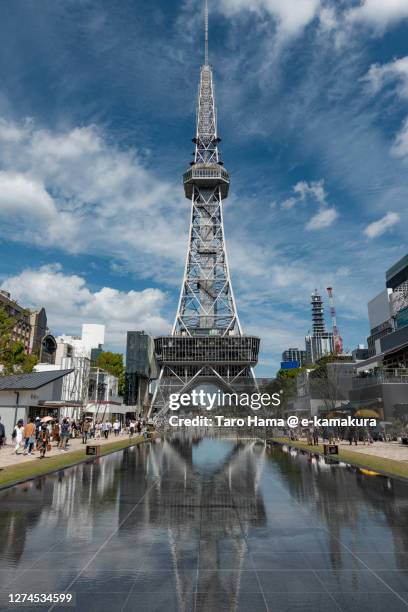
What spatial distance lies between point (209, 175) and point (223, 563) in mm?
142572

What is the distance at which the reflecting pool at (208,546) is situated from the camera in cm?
622

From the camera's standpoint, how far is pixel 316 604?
594cm

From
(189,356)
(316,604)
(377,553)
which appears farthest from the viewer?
(189,356)

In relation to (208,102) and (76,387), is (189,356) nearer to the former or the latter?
(76,387)

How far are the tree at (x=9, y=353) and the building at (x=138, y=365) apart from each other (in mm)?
88475

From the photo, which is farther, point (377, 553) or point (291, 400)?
point (291, 400)

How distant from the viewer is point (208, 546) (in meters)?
8.50

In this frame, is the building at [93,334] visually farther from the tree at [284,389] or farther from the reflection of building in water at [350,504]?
the reflection of building in water at [350,504]

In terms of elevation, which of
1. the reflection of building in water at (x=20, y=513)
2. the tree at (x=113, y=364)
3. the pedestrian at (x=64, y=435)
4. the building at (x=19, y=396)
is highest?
the tree at (x=113, y=364)

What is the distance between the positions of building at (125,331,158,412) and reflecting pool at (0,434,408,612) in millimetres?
129437

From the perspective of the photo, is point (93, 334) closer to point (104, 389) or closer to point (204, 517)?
point (104, 389)

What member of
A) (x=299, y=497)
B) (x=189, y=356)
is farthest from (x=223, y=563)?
(x=189, y=356)

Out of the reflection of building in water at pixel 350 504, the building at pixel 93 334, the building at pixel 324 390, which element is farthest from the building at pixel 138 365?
the reflection of building in water at pixel 350 504

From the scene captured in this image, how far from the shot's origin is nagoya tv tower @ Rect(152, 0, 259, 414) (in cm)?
Result: 12181
